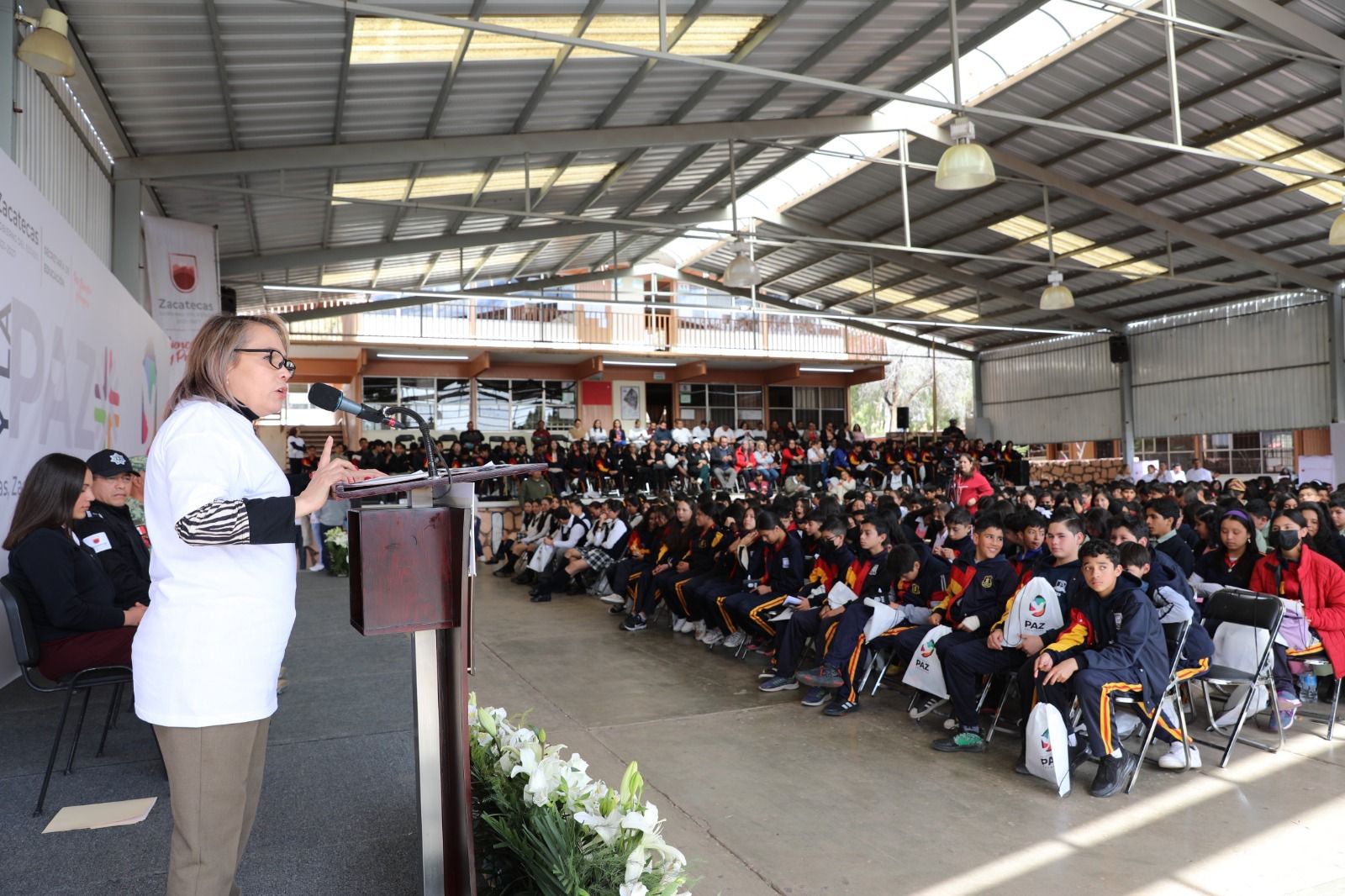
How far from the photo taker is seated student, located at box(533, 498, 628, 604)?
10648 millimetres

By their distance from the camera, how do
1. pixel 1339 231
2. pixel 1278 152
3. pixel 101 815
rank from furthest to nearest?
pixel 1278 152 < pixel 1339 231 < pixel 101 815

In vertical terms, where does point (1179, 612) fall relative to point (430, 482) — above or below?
below

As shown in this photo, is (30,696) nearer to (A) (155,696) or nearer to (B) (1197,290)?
(A) (155,696)

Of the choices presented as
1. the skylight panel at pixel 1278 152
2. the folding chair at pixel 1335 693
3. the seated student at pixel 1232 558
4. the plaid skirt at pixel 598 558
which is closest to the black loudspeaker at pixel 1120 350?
the skylight panel at pixel 1278 152

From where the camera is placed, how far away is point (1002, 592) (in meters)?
4.93

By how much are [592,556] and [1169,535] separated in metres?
6.43

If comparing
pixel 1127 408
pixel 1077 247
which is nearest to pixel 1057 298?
pixel 1077 247

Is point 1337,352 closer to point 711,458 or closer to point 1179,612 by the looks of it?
point 711,458

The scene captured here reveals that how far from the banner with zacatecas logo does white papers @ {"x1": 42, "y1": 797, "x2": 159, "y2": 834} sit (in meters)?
2.18

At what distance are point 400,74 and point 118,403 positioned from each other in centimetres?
376

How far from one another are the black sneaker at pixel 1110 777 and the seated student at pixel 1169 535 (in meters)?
2.33

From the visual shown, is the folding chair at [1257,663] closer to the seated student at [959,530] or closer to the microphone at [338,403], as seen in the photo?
the seated student at [959,530]

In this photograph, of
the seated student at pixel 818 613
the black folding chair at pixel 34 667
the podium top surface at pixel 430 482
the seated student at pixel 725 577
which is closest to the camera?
the podium top surface at pixel 430 482

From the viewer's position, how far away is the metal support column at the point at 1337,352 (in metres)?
16.4
